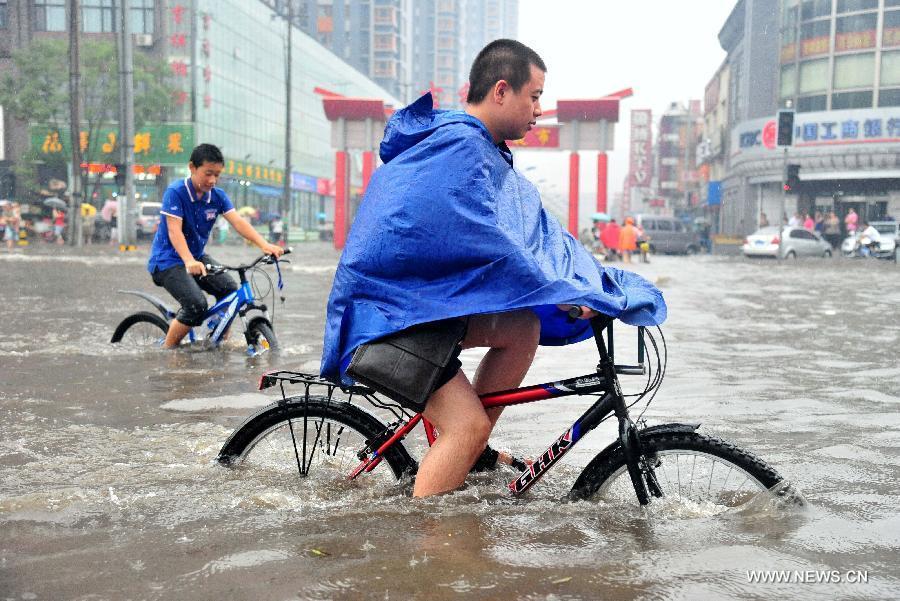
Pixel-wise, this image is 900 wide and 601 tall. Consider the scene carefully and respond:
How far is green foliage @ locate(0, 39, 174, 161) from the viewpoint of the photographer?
45.2m

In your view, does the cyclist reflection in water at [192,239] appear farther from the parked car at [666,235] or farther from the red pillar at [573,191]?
the parked car at [666,235]

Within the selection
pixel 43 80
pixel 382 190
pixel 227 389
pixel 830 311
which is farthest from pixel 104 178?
pixel 382 190

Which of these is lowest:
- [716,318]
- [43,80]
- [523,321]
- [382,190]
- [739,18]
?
[716,318]

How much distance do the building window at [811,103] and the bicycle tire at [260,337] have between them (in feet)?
140

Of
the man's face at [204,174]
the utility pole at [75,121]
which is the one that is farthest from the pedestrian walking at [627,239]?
the man's face at [204,174]

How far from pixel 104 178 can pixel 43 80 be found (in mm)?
9015

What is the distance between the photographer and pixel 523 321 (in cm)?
343

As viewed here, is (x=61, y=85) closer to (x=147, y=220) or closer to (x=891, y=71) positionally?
(x=147, y=220)

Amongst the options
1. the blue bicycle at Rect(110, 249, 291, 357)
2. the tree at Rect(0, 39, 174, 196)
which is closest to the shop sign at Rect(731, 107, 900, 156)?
the tree at Rect(0, 39, 174, 196)

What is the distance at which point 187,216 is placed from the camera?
7.32m

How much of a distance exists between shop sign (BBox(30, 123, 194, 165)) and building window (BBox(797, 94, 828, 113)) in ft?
100

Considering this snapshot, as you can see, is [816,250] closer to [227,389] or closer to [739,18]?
[739,18]

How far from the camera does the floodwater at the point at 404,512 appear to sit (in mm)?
2918

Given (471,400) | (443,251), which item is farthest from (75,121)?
(443,251)
